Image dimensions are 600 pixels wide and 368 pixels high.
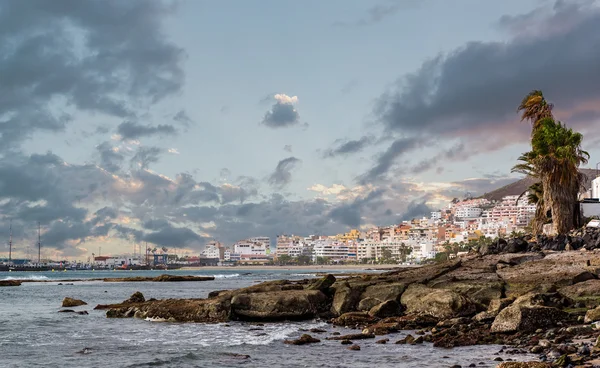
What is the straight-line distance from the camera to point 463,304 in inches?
1179

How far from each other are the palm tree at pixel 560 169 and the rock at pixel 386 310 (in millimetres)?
28453

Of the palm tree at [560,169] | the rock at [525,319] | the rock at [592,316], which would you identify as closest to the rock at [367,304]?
the rock at [525,319]

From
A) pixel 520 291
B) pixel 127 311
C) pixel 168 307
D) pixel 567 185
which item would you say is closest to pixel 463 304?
pixel 520 291

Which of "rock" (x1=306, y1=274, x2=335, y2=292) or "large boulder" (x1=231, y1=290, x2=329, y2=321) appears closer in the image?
"large boulder" (x1=231, y1=290, x2=329, y2=321)

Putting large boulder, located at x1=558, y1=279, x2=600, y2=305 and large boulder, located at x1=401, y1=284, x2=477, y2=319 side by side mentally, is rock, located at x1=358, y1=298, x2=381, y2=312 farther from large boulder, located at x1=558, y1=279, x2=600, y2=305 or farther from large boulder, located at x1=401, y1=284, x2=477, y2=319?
large boulder, located at x1=558, y1=279, x2=600, y2=305

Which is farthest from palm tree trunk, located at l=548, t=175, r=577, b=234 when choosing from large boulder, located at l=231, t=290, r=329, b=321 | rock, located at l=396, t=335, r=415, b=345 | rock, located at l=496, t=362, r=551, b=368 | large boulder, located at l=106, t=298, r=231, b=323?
rock, located at l=496, t=362, r=551, b=368

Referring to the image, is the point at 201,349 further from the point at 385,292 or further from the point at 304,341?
the point at 385,292

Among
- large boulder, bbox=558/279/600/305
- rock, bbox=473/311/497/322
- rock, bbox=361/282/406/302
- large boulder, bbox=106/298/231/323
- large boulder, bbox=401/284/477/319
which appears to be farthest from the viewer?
large boulder, bbox=106/298/231/323

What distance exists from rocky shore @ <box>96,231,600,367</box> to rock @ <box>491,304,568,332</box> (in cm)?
4

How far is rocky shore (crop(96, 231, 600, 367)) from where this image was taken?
2400 centimetres

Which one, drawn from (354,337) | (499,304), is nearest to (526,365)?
(354,337)

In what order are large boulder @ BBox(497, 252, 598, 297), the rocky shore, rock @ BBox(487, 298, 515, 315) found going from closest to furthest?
1. the rocky shore
2. rock @ BBox(487, 298, 515, 315)
3. large boulder @ BBox(497, 252, 598, 297)

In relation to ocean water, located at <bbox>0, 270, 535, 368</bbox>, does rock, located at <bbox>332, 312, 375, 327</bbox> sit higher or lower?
higher

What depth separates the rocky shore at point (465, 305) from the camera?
24000 mm
